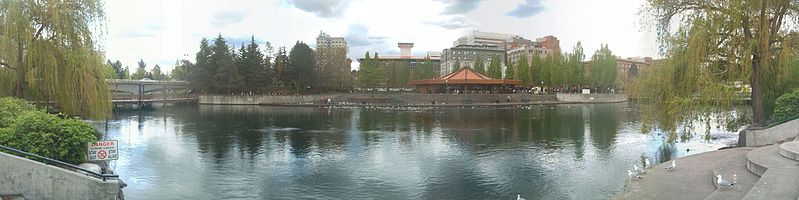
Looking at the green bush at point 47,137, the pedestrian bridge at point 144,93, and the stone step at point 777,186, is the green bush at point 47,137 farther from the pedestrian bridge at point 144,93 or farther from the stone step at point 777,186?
the pedestrian bridge at point 144,93

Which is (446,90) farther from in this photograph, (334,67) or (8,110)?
(8,110)

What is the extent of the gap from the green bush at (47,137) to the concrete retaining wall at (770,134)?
Result: 23081 mm

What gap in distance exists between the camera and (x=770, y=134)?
2008cm

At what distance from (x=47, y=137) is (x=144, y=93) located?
85231mm

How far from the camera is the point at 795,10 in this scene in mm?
20266

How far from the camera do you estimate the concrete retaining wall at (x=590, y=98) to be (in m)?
87.4

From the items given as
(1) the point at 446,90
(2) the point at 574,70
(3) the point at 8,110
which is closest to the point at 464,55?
(2) the point at 574,70

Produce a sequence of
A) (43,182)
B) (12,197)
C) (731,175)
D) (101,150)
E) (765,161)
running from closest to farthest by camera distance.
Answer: (12,197)
(43,182)
(731,175)
(765,161)
(101,150)

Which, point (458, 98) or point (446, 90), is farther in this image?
point (446, 90)

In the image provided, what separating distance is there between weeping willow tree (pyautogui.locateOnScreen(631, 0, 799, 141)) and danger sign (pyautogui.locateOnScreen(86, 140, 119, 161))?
66.2 feet

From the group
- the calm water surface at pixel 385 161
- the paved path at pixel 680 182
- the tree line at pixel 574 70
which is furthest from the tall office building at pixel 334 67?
the paved path at pixel 680 182

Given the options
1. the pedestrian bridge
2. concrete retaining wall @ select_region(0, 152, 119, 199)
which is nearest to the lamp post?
the pedestrian bridge

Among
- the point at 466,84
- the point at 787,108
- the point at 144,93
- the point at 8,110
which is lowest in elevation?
the point at 787,108

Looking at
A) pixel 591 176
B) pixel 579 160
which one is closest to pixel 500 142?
pixel 579 160
